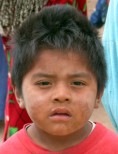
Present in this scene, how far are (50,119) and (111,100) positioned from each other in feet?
2.56

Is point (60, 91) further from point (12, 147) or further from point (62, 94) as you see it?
point (12, 147)

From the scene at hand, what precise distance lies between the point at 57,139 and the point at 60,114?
0.16 meters

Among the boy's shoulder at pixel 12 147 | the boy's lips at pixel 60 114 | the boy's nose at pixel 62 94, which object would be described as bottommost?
the boy's shoulder at pixel 12 147

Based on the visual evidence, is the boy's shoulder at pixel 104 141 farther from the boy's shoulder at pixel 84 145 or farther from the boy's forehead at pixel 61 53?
the boy's forehead at pixel 61 53

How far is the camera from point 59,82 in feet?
4.46

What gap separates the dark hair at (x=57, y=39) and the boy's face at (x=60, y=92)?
0.03 m

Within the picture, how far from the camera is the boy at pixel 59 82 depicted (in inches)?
53.3

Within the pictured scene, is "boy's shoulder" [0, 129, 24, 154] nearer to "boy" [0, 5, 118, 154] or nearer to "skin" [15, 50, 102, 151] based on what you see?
"boy" [0, 5, 118, 154]

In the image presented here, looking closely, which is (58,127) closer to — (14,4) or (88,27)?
(88,27)

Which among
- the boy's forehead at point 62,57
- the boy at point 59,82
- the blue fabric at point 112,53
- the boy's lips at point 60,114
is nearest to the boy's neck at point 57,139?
the boy at point 59,82

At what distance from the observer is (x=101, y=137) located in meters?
1.49

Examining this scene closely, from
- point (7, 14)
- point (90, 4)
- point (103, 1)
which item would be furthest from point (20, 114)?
point (90, 4)

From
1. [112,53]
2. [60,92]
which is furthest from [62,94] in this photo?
[112,53]

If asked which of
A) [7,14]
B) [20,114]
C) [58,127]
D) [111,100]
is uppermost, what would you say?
[7,14]
